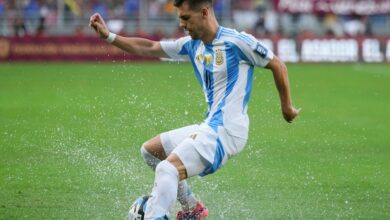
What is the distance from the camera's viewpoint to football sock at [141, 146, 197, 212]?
307 inches

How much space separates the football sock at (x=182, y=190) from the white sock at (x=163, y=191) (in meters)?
0.93

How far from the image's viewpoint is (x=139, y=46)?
7.90 metres

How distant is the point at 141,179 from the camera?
10172mm

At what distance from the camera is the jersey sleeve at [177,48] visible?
25.2ft

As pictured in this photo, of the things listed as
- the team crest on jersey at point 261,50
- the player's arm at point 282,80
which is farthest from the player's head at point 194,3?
the player's arm at point 282,80

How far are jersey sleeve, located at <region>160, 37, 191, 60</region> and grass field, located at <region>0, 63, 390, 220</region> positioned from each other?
5.32 ft

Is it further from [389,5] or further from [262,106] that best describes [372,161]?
[389,5]

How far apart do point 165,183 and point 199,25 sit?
1.33 meters

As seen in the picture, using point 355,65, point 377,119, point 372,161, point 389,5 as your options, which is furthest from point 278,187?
point 389,5

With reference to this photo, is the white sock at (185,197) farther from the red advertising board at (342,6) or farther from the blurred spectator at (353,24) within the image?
the red advertising board at (342,6)

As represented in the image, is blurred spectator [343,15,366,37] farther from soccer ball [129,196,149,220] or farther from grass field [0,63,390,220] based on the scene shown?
soccer ball [129,196,149,220]

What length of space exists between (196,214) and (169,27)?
2351 cm

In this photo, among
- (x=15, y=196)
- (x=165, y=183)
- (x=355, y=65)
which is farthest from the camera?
(x=355, y=65)

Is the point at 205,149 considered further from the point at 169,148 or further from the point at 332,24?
the point at 332,24
